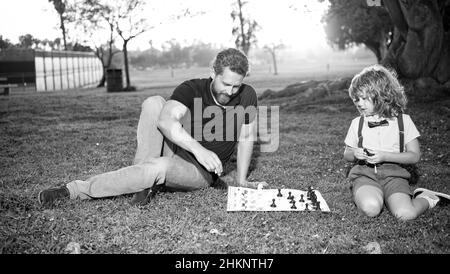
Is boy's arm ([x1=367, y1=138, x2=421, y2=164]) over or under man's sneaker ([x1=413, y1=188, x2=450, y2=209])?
over

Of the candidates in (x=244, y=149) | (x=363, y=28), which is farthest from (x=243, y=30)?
(x=244, y=149)

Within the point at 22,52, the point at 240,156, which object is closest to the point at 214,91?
the point at 240,156

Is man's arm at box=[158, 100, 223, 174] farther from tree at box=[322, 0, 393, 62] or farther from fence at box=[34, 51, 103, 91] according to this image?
fence at box=[34, 51, 103, 91]

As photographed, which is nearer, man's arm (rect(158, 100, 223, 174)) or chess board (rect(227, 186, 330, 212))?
man's arm (rect(158, 100, 223, 174))

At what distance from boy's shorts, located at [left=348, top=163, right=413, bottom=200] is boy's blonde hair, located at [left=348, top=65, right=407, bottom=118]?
0.57m

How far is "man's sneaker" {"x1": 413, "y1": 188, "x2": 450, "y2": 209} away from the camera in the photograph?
3812mm

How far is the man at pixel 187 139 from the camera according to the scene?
384cm

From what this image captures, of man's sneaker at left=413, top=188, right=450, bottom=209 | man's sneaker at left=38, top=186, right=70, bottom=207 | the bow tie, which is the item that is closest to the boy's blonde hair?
the bow tie

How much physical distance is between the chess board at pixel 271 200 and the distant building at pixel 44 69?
30.8m

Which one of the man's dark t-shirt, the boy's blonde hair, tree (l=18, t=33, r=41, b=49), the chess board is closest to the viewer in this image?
the chess board

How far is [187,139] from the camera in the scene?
3.82 meters

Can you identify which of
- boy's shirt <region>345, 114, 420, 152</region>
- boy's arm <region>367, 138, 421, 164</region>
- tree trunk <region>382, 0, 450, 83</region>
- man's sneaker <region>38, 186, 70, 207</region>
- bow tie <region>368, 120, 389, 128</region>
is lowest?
man's sneaker <region>38, 186, 70, 207</region>
